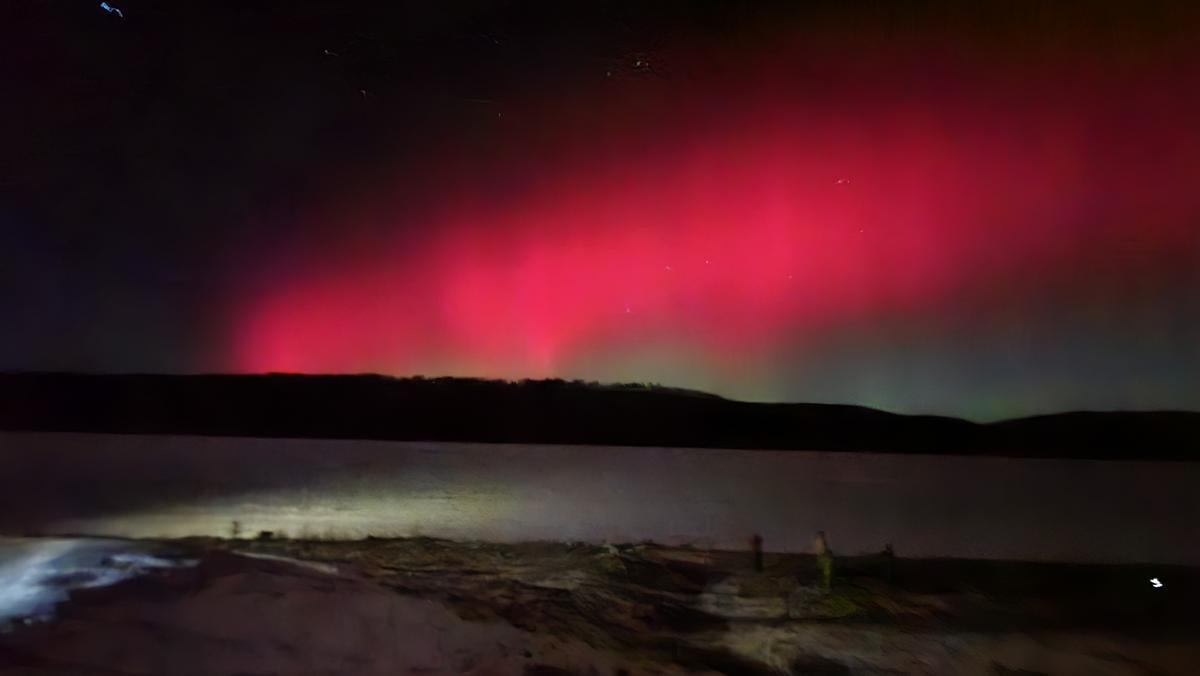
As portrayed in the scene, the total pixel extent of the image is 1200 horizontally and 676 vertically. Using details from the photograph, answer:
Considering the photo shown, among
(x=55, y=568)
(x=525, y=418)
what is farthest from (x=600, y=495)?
(x=55, y=568)

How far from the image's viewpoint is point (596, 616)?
3988 millimetres

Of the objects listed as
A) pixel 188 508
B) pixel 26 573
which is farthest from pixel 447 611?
pixel 26 573

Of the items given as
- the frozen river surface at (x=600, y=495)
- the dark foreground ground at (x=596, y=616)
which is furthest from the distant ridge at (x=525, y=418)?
the dark foreground ground at (x=596, y=616)

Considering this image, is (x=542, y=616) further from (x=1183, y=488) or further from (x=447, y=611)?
(x=1183, y=488)

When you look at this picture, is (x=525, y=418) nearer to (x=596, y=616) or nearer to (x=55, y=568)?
(x=596, y=616)

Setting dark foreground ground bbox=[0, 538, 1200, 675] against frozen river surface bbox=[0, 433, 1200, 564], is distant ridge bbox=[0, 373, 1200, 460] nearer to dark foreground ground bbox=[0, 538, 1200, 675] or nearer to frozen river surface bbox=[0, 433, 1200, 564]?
frozen river surface bbox=[0, 433, 1200, 564]

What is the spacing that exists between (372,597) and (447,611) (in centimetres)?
41

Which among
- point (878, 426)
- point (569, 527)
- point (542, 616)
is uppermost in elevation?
point (878, 426)

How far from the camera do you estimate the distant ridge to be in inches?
197

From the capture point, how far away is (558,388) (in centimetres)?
545

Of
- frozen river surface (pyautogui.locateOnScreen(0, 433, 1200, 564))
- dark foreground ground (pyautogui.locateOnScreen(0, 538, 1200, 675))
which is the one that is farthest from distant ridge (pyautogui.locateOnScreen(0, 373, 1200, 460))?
dark foreground ground (pyautogui.locateOnScreen(0, 538, 1200, 675))

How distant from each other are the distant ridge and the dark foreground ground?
0.71 meters

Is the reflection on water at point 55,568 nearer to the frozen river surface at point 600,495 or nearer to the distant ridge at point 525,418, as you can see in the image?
the frozen river surface at point 600,495

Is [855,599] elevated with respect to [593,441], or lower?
lower
